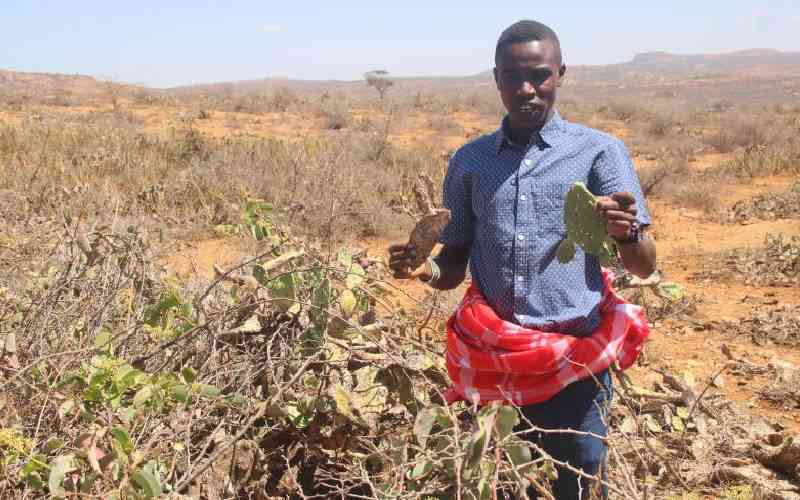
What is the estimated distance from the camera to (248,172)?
7.34 meters

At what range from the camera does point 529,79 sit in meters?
1.57

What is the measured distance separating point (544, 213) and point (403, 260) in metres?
0.38

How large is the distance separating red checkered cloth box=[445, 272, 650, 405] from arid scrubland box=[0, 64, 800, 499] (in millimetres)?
121

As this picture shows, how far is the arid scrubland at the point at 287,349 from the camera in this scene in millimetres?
1482

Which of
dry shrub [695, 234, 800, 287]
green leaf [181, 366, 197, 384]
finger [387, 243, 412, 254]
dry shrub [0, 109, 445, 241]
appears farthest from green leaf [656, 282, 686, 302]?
dry shrub [695, 234, 800, 287]

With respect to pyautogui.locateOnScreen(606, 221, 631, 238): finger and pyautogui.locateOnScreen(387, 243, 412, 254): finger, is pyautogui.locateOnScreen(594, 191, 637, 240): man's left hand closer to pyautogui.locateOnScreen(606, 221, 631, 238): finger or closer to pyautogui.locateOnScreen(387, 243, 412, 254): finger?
pyautogui.locateOnScreen(606, 221, 631, 238): finger

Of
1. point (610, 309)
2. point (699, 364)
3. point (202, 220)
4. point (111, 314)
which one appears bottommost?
point (699, 364)

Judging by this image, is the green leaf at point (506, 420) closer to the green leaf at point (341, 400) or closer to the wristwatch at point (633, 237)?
the wristwatch at point (633, 237)

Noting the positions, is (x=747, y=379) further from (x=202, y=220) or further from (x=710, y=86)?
(x=710, y=86)

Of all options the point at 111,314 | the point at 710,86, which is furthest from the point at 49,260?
the point at 710,86

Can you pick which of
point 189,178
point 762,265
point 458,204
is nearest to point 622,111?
point 762,265

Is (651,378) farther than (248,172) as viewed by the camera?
No

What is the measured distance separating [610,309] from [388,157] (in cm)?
817

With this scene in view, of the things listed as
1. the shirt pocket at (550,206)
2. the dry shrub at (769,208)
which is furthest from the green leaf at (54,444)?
the dry shrub at (769,208)
